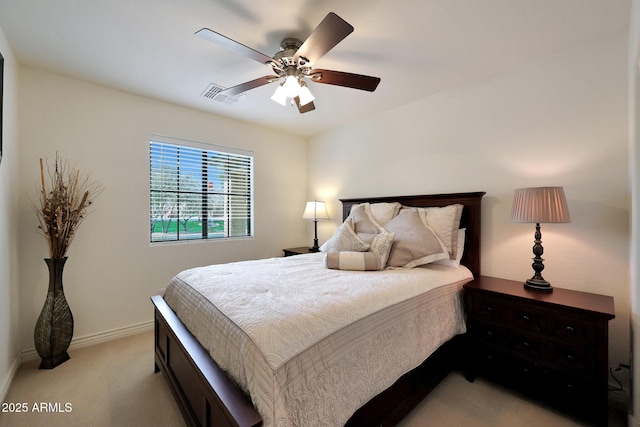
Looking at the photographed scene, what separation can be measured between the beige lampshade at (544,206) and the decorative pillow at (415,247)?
620 mm

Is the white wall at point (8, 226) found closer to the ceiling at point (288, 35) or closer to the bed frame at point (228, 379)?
the ceiling at point (288, 35)

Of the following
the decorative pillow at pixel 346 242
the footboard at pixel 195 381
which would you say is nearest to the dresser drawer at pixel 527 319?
the decorative pillow at pixel 346 242

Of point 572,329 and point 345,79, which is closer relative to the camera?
point 572,329

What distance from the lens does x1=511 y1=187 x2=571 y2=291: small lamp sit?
73.1 inches

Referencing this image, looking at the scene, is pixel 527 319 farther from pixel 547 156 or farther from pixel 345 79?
pixel 345 79

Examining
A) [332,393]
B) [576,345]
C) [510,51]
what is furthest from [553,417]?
[510,51]

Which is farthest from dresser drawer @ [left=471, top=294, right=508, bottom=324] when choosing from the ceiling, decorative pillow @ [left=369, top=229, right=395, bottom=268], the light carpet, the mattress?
the ceiling

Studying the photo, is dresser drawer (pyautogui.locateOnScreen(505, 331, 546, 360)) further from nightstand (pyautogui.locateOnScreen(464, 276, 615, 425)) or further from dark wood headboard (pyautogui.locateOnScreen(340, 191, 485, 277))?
dark wood headboard (pyautogui.locateOnScreen(340, 191, 485, 277))

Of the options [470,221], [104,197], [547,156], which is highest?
[547,156]

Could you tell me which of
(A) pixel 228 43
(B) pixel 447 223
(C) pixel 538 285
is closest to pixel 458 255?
(B) pixel 447 223

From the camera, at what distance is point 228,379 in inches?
47.0

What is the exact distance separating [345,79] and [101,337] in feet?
11.0

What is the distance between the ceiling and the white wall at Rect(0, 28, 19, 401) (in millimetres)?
305

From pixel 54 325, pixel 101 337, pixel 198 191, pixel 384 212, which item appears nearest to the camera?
pixel 54 325
